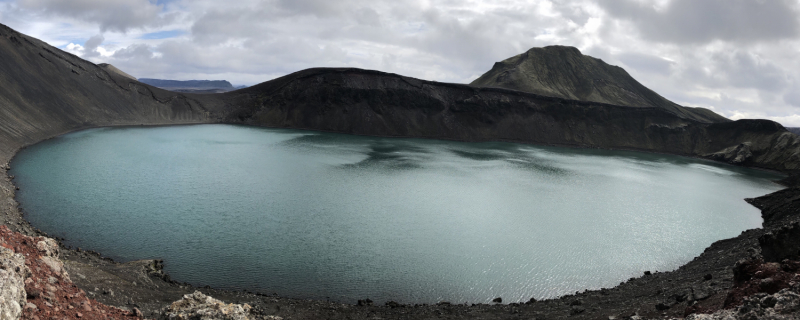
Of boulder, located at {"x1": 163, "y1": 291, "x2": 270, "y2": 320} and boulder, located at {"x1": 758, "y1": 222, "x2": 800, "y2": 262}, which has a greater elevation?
boulder, located at {"x1": 758, "y1": 222, "x2": 800, "y2": 262}

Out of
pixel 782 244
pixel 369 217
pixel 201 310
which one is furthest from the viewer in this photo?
pixel 369 217

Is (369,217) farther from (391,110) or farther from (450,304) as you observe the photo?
(391,110)

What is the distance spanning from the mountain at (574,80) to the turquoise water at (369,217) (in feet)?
230

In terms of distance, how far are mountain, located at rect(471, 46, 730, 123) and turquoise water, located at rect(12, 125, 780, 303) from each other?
2756 inches

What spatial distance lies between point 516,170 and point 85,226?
157 ft

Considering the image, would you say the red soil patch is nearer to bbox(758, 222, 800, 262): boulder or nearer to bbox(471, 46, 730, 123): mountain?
bbox(758, 222, 800, 262): boulder

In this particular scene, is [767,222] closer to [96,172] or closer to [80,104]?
[96,172]

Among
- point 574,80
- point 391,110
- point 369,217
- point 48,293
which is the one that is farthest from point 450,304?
point 574,80

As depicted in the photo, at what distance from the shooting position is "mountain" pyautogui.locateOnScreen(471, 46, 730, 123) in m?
125

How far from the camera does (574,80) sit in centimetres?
13488

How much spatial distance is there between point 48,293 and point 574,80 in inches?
5723

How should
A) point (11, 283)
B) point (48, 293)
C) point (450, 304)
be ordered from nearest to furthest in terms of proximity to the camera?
point (11, 283), point (48, 293), point (450, 304)

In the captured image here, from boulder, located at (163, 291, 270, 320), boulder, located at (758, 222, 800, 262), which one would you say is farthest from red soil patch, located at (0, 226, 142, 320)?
boulder, located at (758, 222, 800, 262)

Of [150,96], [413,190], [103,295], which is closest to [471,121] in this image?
[413,190]
